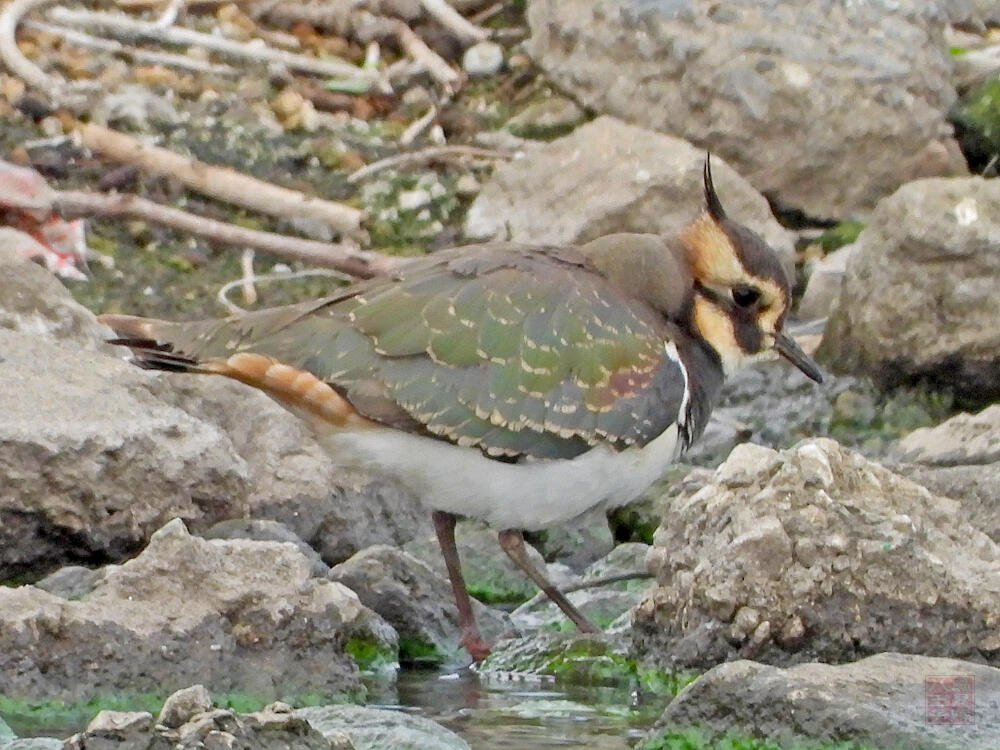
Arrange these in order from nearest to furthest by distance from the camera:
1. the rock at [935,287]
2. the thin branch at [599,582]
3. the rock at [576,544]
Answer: the thin branch at [599,582]
the rock at [576,544]
the rock at [935,287]

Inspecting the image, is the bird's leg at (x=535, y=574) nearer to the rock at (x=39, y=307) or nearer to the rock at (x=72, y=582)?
the rock at (x=72, y=582)

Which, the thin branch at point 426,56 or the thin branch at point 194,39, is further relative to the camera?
the thin branch at point 426,56

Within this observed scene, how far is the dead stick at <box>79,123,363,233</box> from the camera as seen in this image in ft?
35.2

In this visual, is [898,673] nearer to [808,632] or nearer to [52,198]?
[808,632]

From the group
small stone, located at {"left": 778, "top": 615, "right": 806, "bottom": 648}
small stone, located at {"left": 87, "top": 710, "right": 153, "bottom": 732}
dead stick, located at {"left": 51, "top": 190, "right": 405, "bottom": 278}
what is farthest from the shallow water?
dead stick, located at {"left": 51, "top": 190, "right": 405, "bottom": 278}

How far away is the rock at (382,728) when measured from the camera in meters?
5.18

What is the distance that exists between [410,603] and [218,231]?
4.03m

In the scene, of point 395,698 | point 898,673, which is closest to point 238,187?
point 395,698

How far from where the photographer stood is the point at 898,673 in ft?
18.3

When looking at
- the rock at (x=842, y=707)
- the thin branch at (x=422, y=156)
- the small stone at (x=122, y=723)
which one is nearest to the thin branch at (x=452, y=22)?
the thin branch at (x=422, y=156)

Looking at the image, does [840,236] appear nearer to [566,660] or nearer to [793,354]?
[793,354]

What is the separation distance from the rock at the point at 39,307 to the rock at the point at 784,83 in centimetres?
405

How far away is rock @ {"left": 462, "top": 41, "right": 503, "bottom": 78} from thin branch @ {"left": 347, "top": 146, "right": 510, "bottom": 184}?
2.85 ft

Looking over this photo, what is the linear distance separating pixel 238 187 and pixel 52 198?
38.8 inches
